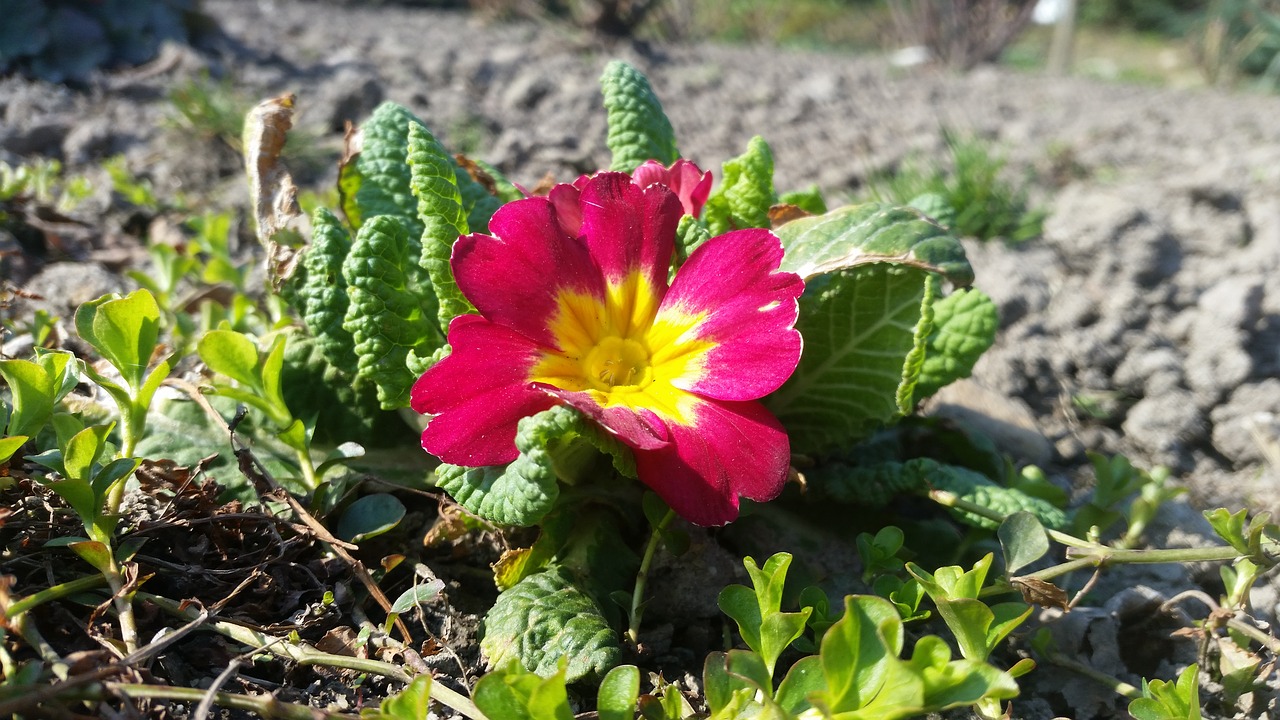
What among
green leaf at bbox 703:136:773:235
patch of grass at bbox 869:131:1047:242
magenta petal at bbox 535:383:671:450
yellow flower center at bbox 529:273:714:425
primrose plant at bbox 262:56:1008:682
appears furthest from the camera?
patch of grass at bbox 869:131:1047:242

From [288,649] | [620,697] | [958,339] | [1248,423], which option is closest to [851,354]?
[958,339]

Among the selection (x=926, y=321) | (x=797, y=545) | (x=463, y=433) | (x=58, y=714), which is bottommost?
(x=797, y=545)

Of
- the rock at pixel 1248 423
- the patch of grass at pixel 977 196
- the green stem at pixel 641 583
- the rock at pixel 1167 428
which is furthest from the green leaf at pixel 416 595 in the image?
the patch of grass at pixel 977 196

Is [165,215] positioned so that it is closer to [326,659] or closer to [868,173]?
[326,659]

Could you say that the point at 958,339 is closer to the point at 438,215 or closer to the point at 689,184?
the point at 689,184

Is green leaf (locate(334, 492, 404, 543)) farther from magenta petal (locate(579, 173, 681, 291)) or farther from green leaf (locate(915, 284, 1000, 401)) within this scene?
green leaf (locate(915, 284, 1000, 401))

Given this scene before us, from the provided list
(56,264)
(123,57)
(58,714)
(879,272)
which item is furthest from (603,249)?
(123,57)

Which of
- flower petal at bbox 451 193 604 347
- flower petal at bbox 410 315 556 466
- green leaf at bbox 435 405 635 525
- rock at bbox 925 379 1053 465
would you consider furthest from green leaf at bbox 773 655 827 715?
rock at bbox 925 379 1053 465
